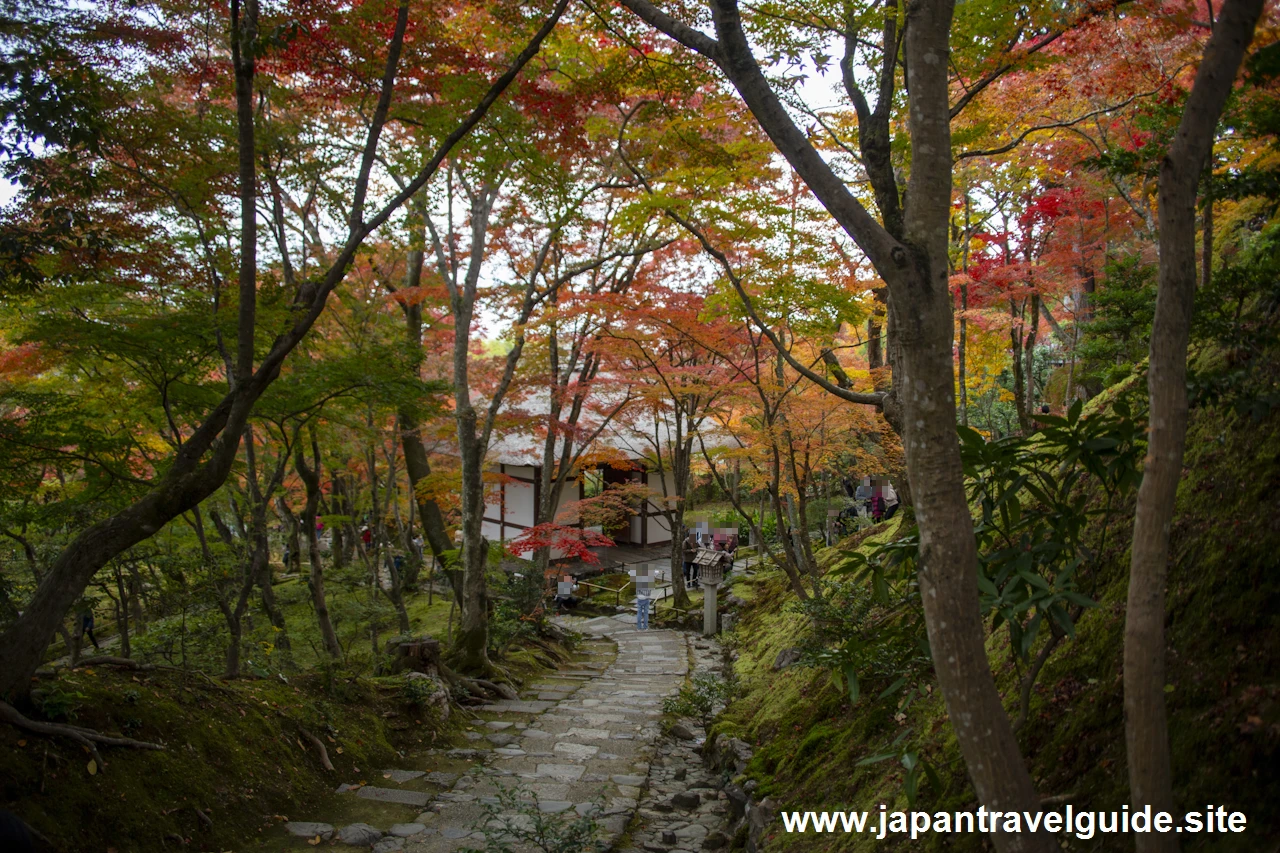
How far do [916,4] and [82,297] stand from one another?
630 cm

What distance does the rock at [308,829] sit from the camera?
4767mm

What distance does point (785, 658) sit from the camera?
309 inches

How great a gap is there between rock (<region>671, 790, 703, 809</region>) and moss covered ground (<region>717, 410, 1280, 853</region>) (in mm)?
1528

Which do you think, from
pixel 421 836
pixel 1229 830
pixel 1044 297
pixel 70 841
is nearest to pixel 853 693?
pixel 1229 830

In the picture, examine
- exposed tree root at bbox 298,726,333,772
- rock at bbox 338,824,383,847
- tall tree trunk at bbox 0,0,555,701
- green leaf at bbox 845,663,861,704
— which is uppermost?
tall tree trunk at bbox 0,0,555,701

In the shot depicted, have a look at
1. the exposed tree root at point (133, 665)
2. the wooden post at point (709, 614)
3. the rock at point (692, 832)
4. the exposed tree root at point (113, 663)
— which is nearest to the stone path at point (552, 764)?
the rock at point (692, 832)

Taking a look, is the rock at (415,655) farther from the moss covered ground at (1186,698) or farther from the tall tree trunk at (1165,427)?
the tall tree trunk at (1165,427)

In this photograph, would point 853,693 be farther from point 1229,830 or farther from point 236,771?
point 236,771

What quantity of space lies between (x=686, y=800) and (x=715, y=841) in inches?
31.7

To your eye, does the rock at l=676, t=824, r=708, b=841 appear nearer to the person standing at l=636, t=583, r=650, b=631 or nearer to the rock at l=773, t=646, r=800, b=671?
the rock at l=773, t=646, r=800, b=671

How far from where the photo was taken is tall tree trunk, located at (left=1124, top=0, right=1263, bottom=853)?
1954 millimetres

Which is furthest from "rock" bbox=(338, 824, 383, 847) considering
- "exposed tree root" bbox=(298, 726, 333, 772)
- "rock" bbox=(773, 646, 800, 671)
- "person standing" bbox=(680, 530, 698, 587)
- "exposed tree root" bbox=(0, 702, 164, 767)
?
"person standing" bbox=(680, 530, 698, 587)

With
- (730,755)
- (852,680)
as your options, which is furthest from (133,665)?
(852,680)

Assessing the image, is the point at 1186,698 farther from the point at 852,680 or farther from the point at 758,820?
the point at 758,820
